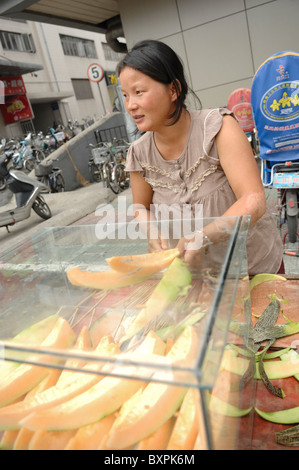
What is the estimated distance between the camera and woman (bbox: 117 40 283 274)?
4.43 feet

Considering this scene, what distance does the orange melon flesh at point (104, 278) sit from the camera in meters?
0.94

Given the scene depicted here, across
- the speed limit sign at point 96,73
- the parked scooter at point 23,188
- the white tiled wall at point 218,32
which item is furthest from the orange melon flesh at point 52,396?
the speed limit sign at point 96,73

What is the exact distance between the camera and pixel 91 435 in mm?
601

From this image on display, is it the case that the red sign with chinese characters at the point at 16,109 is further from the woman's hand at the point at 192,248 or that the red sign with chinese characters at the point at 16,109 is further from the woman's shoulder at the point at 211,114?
the woman's hand at the point at 192,248

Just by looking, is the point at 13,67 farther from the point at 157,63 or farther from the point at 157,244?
the point at 157,244

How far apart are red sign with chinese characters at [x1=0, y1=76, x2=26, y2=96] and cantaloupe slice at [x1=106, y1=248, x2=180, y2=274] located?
1865 cm

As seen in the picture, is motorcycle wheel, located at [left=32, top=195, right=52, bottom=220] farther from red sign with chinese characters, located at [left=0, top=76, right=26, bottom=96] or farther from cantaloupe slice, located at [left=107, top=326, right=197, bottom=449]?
red sign with chinese characters, located at [left=0, top=76, right=26, bottom=96]

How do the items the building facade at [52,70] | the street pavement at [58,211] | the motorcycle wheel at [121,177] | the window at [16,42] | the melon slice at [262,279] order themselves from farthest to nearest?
the building facade at [52,70], the window at [16,42], the motorcycle wheel at [121,177], the street pavement at [58,211], the melon slice at [262,279]

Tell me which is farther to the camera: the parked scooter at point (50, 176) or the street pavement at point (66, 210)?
the parked scooter at point (50, 176)

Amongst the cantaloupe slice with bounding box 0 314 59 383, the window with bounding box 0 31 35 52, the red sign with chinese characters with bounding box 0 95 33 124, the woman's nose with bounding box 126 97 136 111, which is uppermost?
the window with bounding box 0 31 35 52

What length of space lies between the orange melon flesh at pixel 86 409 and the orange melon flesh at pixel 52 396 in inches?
0.8

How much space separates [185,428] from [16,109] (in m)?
20.2

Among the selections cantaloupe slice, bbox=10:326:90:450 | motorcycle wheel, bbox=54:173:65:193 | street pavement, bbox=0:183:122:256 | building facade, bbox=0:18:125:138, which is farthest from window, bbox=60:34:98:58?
cantaloupe slice, bbox=10:326:90:450

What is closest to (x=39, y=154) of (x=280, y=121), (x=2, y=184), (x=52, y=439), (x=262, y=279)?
(x=2, y=184)
